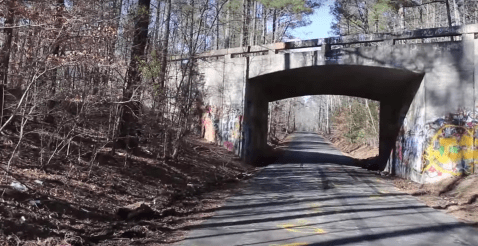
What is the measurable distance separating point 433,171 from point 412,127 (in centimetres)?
257

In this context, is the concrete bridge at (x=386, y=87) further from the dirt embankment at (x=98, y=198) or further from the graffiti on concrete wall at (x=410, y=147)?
the dirt embankment at (x=98, y=198)

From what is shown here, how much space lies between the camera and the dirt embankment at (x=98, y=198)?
6098mm

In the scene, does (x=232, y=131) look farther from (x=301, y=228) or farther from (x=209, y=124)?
(x=301, y=228)

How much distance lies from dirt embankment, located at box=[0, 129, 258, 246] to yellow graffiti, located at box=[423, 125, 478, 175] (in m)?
7.03

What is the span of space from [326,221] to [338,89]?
16540 millimetres

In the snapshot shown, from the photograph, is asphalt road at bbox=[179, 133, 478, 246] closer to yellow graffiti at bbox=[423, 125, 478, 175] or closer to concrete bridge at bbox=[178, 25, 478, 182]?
yellow graffiti at bbox=[423, 125, 478, 175]

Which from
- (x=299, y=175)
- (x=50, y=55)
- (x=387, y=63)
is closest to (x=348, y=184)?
(x=299, y=175)

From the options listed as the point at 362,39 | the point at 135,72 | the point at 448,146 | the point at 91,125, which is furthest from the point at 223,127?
the point at 448,146

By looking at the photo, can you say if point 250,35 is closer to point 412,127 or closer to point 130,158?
point 412,127

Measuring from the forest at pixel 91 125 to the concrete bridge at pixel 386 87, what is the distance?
2814 mm

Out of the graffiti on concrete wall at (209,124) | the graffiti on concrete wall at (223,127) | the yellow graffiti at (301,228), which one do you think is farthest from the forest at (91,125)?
the graffiti on concrete wall at (209,124)

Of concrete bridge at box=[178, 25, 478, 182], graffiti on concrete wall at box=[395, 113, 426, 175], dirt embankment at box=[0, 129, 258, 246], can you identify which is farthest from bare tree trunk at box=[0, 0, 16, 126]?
graffiti on concrete wall at box=[395, 113, 426, 175]

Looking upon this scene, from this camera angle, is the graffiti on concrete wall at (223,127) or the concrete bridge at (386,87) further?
the graffiti on concrete wall at (223,127)

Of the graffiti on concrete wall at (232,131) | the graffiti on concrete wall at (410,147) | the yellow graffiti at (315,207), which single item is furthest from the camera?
the graffiti on concrete wall at (232,131)
